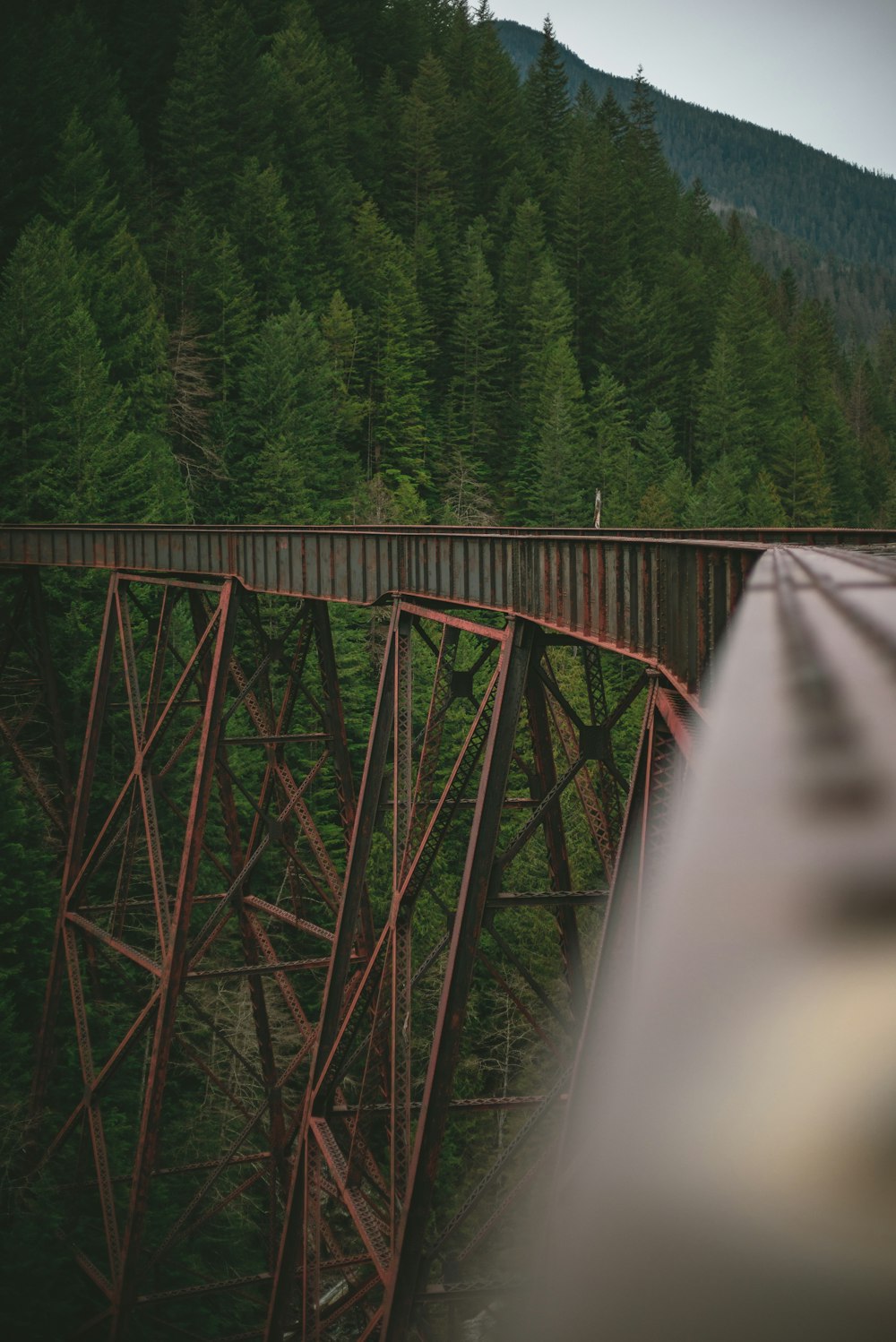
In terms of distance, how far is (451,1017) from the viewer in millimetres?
7777

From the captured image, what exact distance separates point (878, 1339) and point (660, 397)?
6234 centimetres

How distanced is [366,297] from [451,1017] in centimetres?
4720

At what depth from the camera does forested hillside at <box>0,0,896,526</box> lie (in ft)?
109

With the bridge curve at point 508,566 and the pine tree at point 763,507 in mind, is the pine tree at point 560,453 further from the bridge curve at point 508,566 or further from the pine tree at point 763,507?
the bridge curve at point 508,566

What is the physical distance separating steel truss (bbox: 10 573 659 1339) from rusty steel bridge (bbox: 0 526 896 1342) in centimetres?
6

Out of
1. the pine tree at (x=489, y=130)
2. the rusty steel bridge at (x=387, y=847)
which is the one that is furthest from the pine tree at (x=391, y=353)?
the rusty steel bridge at (x=387, y=847)

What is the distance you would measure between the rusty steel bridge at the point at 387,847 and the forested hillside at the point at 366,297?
376 inches

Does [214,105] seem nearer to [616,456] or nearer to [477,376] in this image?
[477,376]

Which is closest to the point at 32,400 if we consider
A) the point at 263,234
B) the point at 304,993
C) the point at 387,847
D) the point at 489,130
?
the point at 387,847

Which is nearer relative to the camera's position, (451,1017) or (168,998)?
(451,1017)

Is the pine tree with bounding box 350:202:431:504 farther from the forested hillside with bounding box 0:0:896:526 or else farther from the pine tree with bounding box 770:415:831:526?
the pine tree with bounding box 770:415:831:526

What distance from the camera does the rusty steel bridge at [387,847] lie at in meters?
1.10

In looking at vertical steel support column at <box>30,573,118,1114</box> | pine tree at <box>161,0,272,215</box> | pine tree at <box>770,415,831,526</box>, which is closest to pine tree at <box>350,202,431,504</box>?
pine tree at <box>161,0,272,215</box>

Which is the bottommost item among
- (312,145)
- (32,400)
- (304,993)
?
(304,993)
